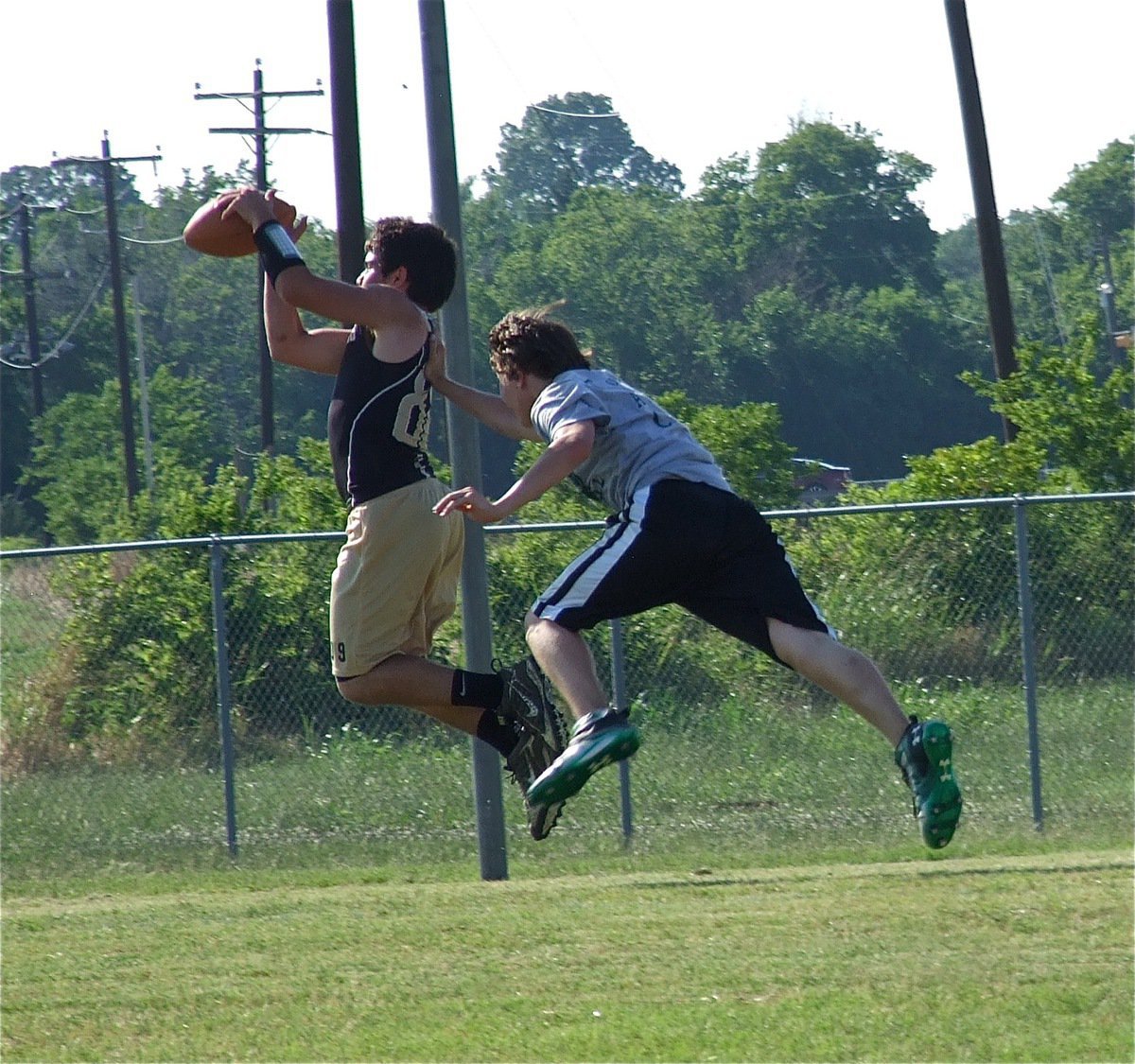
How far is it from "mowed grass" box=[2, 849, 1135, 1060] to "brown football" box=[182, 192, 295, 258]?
10.0 ft

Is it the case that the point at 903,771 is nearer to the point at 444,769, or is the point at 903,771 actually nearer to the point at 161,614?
the point at 444,769

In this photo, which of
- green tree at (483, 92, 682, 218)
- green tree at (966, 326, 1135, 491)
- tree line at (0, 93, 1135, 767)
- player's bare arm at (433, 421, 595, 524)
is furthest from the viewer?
green tree at (483, 92, 682, 218)

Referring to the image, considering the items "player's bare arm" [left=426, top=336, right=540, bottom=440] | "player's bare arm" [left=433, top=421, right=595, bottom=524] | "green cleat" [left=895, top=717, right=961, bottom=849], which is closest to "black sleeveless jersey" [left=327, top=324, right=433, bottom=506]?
"player's bare arm" [left=426, top=336, right=540, bottom=440]

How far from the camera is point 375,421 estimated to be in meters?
5.86

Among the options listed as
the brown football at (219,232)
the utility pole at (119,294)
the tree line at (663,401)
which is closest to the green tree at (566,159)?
the tree line at (663,401)

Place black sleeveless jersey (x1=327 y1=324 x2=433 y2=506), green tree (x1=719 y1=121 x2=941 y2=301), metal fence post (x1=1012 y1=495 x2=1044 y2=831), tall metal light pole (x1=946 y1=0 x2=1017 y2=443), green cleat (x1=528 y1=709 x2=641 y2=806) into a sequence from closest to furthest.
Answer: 1. green cleat (x1=528 y1=709 x2=641 y2=806)
2. black sleeveless jersey (x1=327 y1=324 x2=433 y2=506)
3. metal fence post (x1=1012 y1=495 x2=1044 y2=831)
4. tall metal light pole (x1=946 y1=0 x2=1017 y2=443)
5. green tree (x1=719 y1=121 x2=941 y2=301)

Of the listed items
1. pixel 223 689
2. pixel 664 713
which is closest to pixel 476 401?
pixel 223 689

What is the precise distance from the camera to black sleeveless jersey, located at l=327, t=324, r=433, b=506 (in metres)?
5.82

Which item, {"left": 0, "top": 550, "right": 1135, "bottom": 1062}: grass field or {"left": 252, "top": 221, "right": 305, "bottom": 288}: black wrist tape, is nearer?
{"left": 252, "top": 221, "right": 305, "bottom": 288}: black wrist tape

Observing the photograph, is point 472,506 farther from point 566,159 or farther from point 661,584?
point 566,159

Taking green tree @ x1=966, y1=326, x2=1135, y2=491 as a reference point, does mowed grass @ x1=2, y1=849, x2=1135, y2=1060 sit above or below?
below

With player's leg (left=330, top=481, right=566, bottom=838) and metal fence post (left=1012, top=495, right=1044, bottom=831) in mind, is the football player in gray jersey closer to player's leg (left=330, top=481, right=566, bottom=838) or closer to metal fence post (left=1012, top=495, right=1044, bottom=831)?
player's leg (left=330, top=481, right=566, bottom=838)

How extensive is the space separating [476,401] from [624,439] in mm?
825

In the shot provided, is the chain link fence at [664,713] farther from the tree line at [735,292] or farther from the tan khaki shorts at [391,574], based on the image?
the tree line at [735,292]
